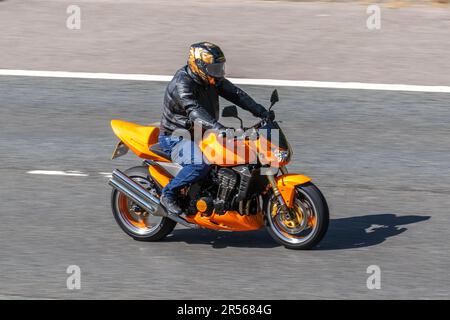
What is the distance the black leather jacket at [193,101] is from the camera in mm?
9141

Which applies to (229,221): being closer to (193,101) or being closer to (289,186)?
(289,186)

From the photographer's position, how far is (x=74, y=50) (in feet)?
54.0

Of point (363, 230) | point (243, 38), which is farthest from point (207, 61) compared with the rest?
point (243, 38)

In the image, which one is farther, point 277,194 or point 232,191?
point 232,191

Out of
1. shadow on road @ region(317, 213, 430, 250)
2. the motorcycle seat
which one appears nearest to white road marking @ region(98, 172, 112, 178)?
the motorcycle seat

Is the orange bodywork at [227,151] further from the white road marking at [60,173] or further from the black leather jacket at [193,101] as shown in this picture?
the white road marking at [60,173]

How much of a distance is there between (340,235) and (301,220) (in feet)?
2.48

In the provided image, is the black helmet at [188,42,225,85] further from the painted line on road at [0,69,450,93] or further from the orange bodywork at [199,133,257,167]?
the painted line on road at [0,69,450,93]

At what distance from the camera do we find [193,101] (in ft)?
30.1

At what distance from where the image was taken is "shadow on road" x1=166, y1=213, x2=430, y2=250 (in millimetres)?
9500

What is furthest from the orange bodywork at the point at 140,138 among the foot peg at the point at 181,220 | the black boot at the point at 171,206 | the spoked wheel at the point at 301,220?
the spoked wheel at the point at 301,220

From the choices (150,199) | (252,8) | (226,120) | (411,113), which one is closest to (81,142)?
(226,120)

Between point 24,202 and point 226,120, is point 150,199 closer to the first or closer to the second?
point 24,202

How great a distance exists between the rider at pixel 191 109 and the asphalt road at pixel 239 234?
68 centimetres
